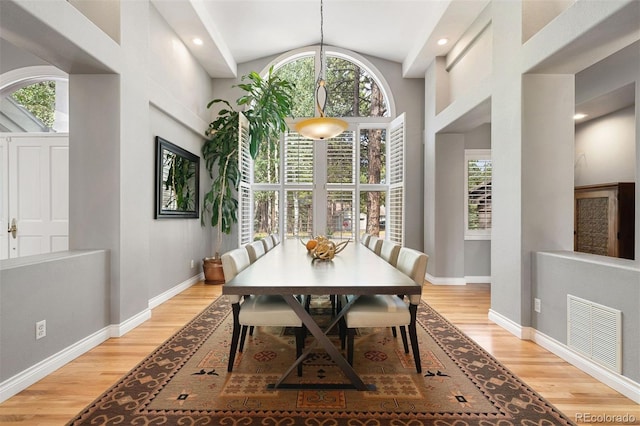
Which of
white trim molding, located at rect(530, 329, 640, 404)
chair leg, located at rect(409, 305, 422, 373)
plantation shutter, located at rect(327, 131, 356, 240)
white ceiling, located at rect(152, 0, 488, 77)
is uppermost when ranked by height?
white ceiling, located at rect(152, 0, 488, 77)

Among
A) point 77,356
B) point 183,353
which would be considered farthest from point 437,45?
point 77,356

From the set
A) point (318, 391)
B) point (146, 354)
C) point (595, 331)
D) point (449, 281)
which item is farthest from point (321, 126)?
point (449, 281)

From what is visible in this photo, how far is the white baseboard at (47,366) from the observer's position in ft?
6.40

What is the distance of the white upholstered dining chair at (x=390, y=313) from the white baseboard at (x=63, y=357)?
2.03 m

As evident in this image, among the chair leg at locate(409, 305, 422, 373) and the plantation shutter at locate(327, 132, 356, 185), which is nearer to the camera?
the chair leg at locate(409, 305, 422, 373)

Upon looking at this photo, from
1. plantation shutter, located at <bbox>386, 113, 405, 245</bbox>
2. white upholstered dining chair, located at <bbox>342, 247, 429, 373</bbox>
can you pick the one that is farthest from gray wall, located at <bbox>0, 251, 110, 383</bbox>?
plantation shutter, located at <bbox>386, 113, 405, 245</bbox>

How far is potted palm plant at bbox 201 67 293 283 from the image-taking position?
5.00 meters

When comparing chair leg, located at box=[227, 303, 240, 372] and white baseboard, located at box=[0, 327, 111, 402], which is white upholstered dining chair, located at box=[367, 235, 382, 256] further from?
white baseboard, located at box=[0, 327, 111, 402]

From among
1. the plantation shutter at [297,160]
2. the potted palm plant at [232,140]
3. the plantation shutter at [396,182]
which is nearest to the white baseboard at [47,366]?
the potted palm plant at [232,140]

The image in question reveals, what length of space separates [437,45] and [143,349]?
5.08m

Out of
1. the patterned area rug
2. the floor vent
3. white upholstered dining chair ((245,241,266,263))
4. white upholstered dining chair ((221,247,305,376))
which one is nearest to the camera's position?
the patterned area rug

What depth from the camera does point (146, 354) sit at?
2555 mm

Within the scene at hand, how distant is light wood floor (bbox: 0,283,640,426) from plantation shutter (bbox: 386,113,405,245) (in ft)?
6.85

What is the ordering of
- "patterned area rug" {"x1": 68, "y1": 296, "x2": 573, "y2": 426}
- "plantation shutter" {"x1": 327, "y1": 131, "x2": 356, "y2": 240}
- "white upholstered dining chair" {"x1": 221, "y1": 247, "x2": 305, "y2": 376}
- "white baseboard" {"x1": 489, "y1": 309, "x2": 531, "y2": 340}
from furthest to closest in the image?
"plantation shutter" {"x1": 327, "y1": 131, "x2": 356, "y2": 240} → "white baseboard" {"x1": 489, "y1": 309, "x2": 531, "y2": 340} → "white upholstered dining chair" {"x1": 221, "y1": 247, "x2": 305, "y2": 376} → "patterned area rug" {"x1": 68, "y1": 296, "x2": 573, "y2": 426}
